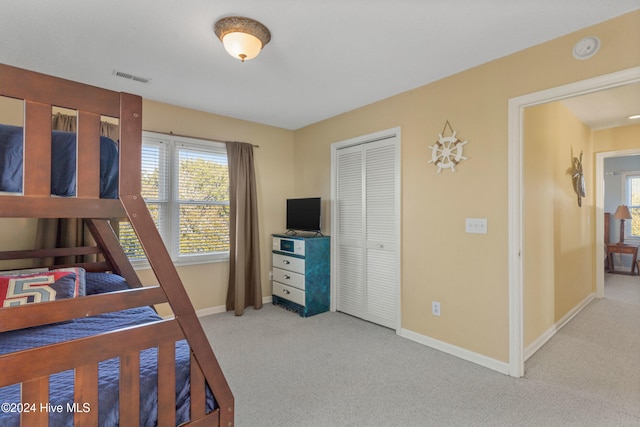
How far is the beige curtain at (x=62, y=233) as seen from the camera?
2.73m

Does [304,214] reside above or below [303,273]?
above

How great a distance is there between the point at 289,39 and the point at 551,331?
3.64m

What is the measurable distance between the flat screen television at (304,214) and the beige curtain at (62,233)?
2.20m

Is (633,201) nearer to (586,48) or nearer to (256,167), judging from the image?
(586,48)

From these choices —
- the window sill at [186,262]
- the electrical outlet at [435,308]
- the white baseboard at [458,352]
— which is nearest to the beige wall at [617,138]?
the electrical outlet at [435,308]

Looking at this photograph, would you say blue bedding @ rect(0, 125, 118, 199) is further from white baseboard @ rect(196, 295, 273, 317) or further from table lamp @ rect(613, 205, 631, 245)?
table lamp @ rect(613, 205, 631, 245)

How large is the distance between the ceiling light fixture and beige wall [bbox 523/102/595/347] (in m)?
2.26

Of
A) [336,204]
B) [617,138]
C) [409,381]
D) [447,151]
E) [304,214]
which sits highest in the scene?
[617,138]

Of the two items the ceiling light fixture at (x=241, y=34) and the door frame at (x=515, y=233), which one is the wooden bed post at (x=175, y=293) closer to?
the ceiling light fixture at (x=241, y=34)

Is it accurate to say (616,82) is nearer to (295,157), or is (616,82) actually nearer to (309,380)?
(309,380)

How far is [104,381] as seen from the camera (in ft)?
3.61

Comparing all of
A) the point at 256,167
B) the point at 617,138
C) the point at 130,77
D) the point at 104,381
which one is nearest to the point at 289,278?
the point at 256,167

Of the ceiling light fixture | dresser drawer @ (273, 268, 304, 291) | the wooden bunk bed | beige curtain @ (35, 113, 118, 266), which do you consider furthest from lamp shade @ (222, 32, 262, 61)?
dresser drawer @ (273, 268, 304, 291)

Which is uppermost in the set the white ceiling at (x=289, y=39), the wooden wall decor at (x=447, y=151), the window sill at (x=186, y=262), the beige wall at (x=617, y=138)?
the white ceiling at (x=289, y=39)
